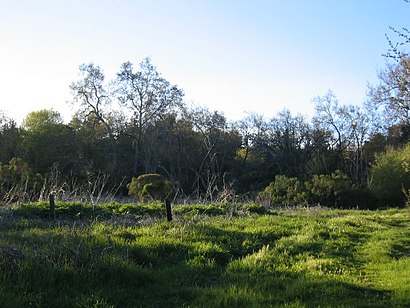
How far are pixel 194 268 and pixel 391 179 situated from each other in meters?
32.7

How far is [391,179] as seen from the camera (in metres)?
36.0

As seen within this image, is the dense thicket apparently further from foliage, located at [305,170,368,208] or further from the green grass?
the green grass

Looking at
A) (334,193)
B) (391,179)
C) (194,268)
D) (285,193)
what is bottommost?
(194,268)

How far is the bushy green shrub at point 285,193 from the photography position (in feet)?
105

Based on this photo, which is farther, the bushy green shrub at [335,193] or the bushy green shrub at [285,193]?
the bushy green shrub at [335,193]

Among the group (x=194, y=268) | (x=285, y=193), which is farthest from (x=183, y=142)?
(x=194, y=268)

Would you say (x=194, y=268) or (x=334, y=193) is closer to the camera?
(x=194, y=268)

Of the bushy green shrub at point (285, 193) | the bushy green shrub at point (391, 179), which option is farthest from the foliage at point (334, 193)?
the bushy green shrub at point (391, 179)

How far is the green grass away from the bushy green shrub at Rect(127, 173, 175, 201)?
16229mm

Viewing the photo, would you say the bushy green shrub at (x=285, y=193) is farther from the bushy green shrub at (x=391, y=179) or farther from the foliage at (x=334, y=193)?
the bushy green shrub at (x=391, y=179)

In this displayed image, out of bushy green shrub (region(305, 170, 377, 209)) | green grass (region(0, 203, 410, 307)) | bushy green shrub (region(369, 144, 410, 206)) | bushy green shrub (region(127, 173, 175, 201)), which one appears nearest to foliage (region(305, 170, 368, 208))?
bushy green shrub (region(305, 170, 377, 209))

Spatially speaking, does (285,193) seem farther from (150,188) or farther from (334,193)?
(150,188)

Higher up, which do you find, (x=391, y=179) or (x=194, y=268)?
(x=391, y=179)

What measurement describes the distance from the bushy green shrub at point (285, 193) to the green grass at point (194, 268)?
19514 mm
